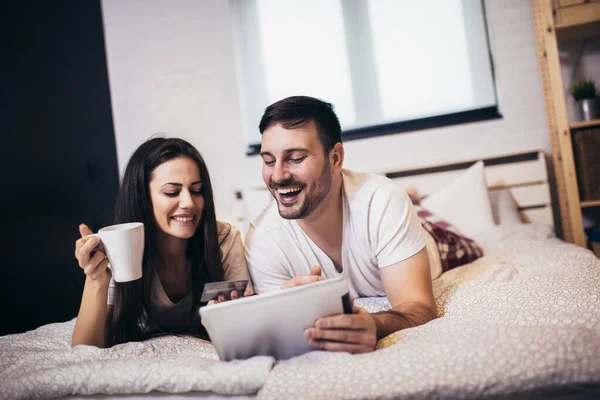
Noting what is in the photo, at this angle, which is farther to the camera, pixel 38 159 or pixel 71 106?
pixel 71 106

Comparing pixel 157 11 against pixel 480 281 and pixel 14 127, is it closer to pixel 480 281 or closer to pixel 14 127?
pixel 14 127

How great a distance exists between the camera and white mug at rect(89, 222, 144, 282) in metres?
1.00

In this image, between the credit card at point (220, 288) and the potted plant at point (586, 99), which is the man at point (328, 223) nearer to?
the credit card at point (220, 288)

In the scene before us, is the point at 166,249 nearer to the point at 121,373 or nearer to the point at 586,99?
the point at 121,373

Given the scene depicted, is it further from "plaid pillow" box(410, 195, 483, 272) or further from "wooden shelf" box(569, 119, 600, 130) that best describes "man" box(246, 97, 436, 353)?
"wooden shelf" box(569, 119, 600, 130)

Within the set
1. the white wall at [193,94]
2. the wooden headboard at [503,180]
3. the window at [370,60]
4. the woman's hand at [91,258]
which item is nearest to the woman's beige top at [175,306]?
the woman's hand at [91,258]

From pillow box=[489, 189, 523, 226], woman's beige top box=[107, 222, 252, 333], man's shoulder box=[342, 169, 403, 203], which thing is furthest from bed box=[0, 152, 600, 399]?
pillow box=[489, 189, 523, 226]

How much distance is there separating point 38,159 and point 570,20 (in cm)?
242

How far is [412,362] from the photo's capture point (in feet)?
2.64

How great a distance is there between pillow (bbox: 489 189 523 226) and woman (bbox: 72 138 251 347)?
1.49m

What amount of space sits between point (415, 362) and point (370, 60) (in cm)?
230

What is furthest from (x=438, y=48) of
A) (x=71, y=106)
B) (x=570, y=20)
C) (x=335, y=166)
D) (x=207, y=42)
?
(x=71, y=106)

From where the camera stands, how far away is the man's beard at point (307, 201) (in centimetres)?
134

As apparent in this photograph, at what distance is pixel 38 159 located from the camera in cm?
182
